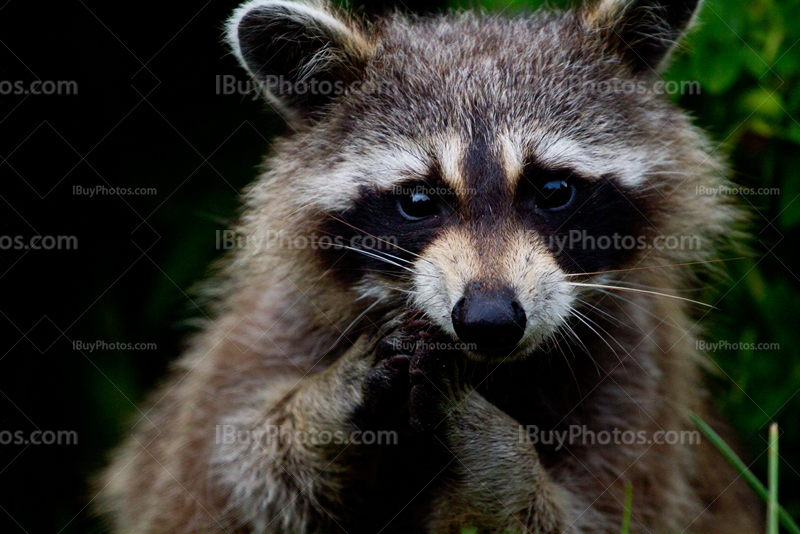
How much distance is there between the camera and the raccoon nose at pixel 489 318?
2.85 metres

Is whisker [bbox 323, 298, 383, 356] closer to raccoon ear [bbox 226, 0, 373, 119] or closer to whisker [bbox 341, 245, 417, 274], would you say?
whisker [bbox 341, 245, 417, 274]

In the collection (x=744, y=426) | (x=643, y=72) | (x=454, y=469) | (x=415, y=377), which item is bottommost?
(x=744, y=426)

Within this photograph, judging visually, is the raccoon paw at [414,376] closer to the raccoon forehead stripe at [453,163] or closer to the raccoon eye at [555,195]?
the raccoon forehead stripe at [453,163]

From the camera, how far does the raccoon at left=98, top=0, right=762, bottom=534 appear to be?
3.25 meters

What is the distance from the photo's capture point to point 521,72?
350 cm

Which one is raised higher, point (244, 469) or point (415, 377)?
point (415, 377)

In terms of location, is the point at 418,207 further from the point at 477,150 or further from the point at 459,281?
the point at 459,281

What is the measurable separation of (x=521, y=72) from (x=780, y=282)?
280cm

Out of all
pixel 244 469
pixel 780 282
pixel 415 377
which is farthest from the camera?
pixel 780 282

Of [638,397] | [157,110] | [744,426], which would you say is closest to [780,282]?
[744,426]

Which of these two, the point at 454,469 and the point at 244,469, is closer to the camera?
the point at 454,469

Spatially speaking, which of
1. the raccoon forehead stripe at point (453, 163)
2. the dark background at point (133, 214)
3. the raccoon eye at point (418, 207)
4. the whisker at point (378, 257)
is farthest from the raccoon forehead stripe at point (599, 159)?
the dark background at point (133, 214)

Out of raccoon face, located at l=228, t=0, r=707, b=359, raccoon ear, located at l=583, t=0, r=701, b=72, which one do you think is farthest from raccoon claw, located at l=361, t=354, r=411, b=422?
raccoon ear, located at l=583, t=0, r=701, b=72

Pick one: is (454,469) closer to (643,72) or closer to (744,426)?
(643,72)
